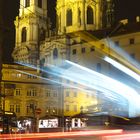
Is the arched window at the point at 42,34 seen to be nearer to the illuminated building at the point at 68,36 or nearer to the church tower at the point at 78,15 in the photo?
the illuminated building at the point at 68,36

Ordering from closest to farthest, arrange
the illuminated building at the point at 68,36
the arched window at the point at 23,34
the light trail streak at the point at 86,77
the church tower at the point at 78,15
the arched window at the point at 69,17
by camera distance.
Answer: the light trail streak at the point at 86,77 < the illuminated building at the point at 68,36 < the church tower at the point at 78,15 < the arched window at the point at 69,17 < the arched window at the point at 23,34

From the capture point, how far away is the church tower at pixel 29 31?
4045 inches

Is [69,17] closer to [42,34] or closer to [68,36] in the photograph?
[68,36]

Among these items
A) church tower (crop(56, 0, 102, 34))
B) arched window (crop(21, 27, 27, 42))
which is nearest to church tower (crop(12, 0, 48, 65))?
arched window (crop(21, 27, 27, 42))

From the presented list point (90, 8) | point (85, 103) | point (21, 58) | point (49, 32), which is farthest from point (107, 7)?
point (85, 103)

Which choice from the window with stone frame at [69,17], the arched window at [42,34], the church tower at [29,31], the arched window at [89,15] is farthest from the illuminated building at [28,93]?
the arched window at [89,15]

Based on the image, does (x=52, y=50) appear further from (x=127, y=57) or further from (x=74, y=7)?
(x=127, y=57)

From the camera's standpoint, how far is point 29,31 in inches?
4107

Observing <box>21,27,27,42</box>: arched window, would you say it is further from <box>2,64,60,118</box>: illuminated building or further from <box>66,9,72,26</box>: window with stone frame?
<box>2,64,60,118</box>: illuminated building

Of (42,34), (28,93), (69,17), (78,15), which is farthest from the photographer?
(42,34)

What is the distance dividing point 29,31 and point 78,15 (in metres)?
12.8

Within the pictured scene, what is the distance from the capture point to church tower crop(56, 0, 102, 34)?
99.9 m

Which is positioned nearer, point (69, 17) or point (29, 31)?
point (69, 17)

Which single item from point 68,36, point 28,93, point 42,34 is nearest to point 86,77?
point 28,93
